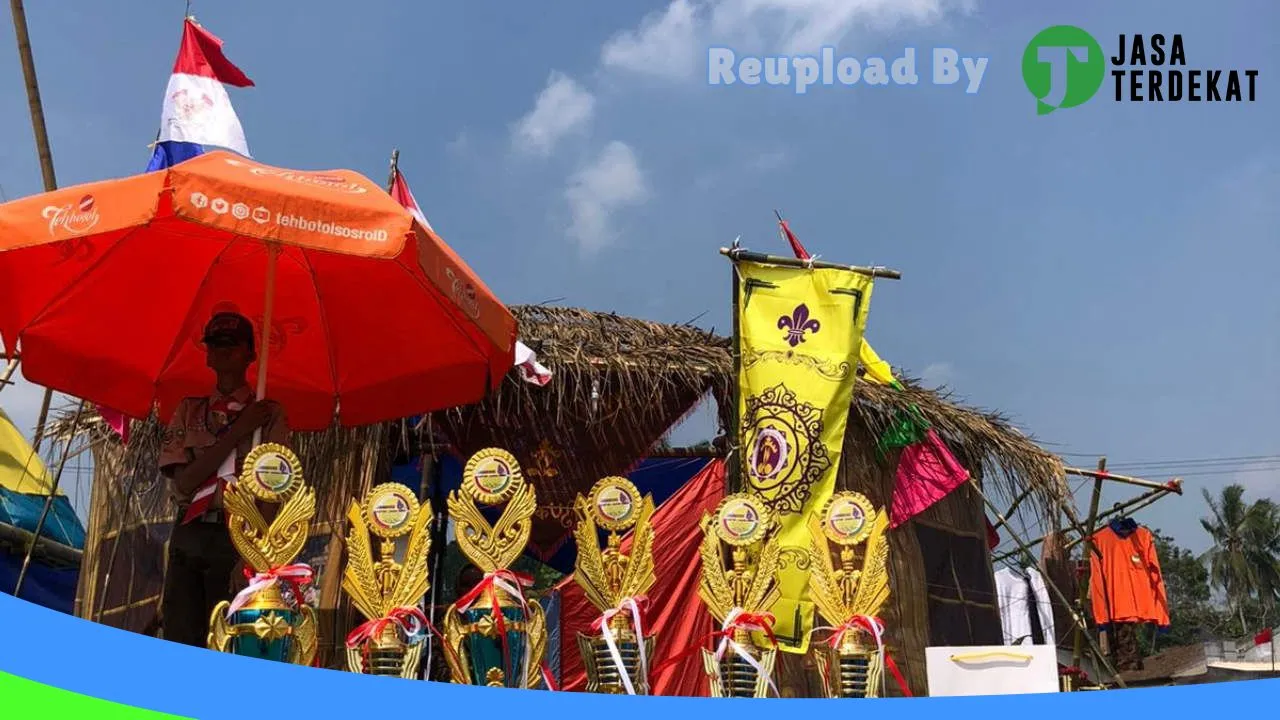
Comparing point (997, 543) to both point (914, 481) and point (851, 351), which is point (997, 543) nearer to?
point (914, 481)

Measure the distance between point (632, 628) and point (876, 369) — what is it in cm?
475

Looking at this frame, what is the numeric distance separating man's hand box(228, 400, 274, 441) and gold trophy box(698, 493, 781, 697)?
1.68 metres

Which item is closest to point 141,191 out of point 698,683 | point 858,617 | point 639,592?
point 639,592

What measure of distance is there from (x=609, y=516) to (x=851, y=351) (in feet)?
9.40

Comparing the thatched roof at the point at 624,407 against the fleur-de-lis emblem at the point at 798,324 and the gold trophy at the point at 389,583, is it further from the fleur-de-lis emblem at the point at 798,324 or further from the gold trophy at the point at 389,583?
the gold trophy at the point at 389,583

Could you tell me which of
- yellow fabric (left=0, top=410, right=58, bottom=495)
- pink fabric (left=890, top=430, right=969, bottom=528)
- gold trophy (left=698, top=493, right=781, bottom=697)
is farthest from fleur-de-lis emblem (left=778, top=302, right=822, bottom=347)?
yellow fabric (left=0, top=410, right=58, bottom=495)

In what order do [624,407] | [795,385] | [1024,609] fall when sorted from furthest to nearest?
[1024,609], [624,407], [795,385]

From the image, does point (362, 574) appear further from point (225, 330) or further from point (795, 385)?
point (795, 385)

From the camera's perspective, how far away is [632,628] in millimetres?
3721

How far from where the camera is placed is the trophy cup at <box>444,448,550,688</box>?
3.55 meters

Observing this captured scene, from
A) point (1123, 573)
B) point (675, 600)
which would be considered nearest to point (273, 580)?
point (675, 600)

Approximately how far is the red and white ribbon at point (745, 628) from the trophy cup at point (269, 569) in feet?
4.47

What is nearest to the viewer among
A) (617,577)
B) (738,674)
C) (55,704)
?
(55,704)

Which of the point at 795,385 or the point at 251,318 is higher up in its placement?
the point at 251,318
